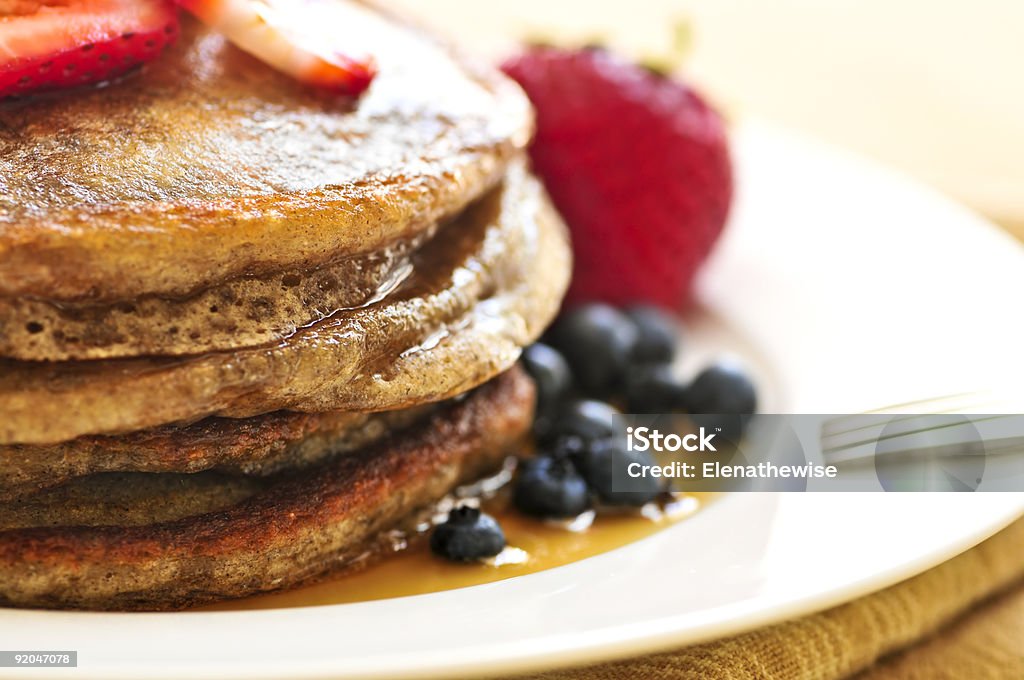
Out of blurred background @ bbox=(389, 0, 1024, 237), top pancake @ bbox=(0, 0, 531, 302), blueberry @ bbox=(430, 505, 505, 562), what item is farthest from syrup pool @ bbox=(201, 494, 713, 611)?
blurred background @ bbox=(389, 0, 1024, 237)

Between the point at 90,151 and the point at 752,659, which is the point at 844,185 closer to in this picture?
the point at 752,659

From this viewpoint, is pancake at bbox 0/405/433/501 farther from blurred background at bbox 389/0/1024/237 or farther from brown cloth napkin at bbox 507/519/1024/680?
blurred background at bbox 389/0/1024/237

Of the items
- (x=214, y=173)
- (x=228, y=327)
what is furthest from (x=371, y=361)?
(x=214, y=173)

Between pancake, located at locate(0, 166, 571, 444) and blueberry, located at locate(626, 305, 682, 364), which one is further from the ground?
pancake, located at locate(0, 166, 571, 444)

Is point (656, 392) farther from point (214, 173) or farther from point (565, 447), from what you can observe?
point (214, 173)

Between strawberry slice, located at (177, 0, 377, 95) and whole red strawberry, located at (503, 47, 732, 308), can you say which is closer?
strawberry slice, located at (177, 0, 377, 95)
